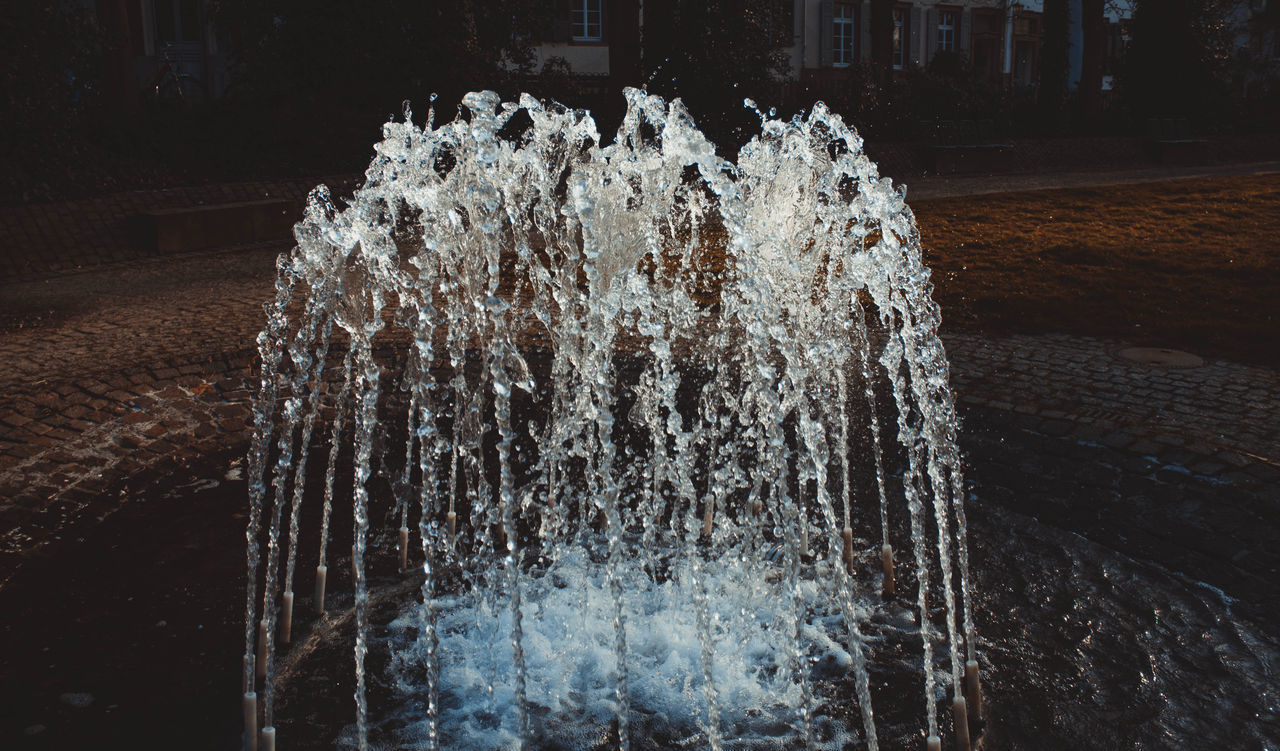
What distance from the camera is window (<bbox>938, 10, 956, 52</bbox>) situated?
31484 mm

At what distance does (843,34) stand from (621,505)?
2758 cm

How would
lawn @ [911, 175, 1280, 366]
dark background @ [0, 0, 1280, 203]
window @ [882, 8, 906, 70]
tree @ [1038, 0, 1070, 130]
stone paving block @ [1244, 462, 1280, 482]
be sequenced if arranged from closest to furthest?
stone paving block @ [1244, 462, 1280, 482] < lawn @ [911, 175, 1280, 366] < dark background @ [0, 0, 1280, 203] < tree @ [1038, 0, 1070, 130] < window @ [882, 8, 906, 70]

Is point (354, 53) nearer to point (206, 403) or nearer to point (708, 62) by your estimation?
point (708, 62)

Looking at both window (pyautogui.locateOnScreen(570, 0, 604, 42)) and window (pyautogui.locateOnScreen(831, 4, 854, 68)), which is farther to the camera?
window (pyautogui.locateOnScreen(831, 4, 854, 68))

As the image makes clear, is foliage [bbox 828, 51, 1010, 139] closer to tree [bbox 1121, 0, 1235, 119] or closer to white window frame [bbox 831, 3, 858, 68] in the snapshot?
tree [bbox 1121, 0, 1235, 119]

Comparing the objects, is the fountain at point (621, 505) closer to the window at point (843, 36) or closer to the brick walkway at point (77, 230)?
the brick walkway at point (77, 230)

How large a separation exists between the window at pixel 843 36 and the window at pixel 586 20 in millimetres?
7336

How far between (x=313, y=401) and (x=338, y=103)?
9.30m

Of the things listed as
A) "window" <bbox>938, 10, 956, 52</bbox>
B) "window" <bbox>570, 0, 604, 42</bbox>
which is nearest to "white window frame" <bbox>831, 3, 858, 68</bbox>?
"window" <bbox>938, 10, 956, 52</bbox>

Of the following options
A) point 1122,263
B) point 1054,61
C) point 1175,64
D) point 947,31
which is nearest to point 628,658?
point 1122,263

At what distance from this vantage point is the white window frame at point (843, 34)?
29.2 meters

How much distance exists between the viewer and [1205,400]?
17.5 ft

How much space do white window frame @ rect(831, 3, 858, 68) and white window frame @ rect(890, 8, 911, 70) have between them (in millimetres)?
1534

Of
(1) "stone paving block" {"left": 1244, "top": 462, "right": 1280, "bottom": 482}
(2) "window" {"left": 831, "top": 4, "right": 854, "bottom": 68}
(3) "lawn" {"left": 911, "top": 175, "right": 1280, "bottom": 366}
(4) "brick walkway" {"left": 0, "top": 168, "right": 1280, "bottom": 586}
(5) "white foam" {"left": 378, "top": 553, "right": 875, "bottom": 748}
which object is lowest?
(5) "white foam" {"left": 378, "top": 553, "right": 875, "bottom": 748}
